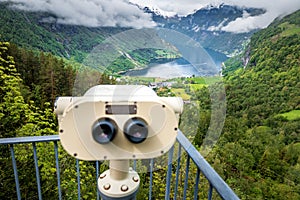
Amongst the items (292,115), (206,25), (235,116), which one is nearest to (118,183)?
(206,25)

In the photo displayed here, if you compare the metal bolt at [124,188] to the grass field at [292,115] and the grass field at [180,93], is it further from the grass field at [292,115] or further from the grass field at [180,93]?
the grass field at [292,115]

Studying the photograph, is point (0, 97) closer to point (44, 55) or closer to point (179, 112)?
point (44, 55)

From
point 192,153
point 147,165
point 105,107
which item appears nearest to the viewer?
point 105,107

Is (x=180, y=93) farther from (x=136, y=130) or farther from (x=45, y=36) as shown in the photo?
(x=45, y=36)

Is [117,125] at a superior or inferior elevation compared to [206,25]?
inferior

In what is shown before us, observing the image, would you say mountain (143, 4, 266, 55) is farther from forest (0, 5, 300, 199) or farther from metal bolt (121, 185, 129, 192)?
metal bolt (121, 185, 129, 192)

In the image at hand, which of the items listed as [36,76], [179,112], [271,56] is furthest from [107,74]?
[271,56]

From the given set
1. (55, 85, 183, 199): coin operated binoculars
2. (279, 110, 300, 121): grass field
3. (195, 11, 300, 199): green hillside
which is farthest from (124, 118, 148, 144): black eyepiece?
(279, 110, 300, 121): grass field
